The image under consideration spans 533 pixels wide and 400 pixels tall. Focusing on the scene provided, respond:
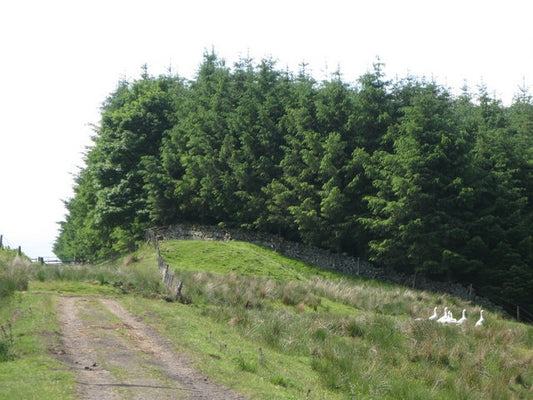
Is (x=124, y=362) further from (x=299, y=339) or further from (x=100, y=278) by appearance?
(x=100, y=278)

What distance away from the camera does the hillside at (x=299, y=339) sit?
51.4 feet

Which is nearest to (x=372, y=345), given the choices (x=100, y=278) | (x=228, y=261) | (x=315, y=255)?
(x=100, y=278)

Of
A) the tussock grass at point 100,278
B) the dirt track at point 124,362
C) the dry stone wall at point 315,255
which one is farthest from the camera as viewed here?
the dry stone wall at point 315,255

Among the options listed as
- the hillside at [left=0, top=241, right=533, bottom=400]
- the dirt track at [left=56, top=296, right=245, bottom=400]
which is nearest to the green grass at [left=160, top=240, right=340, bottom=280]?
the hillside at [left=0, top=241, right=533, bottom=400]

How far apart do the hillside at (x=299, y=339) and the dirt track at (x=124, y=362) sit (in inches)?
7.1

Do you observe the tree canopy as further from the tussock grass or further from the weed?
the weed

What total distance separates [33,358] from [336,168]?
3832cm

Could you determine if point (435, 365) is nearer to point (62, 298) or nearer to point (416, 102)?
point (62, 298)

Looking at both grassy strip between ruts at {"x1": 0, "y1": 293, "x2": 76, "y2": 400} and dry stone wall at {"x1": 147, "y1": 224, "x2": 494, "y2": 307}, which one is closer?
grassy strip between ruts at {"x1": 0, "y1": 293, "x2": 76, "y2": 400}

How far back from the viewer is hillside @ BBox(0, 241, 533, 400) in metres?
15.7

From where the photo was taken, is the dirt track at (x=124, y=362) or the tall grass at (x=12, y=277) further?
the tall grass at (x=12, y=277)

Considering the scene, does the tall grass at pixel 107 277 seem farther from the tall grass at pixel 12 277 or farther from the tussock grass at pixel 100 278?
the tall grass at pixel 12 277

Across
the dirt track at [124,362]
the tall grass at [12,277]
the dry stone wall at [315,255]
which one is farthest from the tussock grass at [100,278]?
the dry stone wall at [315,255]

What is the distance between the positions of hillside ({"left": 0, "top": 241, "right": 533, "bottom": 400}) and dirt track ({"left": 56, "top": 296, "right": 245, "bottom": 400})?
181 millimetres
